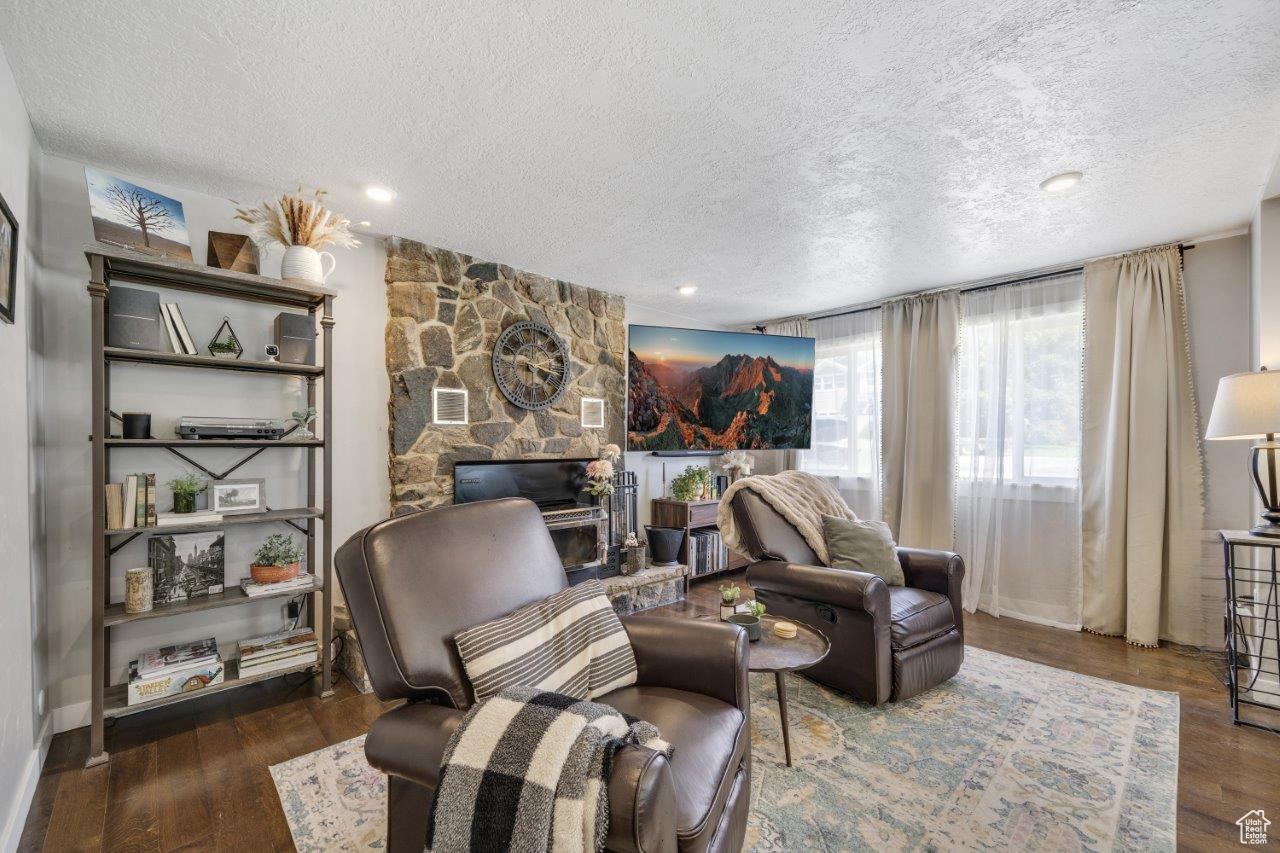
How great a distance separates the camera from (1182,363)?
121 inches

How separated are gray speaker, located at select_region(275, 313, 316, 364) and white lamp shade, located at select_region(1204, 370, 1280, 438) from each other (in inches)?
162

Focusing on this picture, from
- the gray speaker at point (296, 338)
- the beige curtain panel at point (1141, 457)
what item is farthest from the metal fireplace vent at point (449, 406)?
the beige curtain panel at point (1141, 457)

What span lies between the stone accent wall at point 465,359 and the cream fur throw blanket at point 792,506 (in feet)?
4.69

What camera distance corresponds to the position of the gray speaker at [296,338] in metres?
2.48

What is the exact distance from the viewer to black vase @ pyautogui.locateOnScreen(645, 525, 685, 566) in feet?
13.6

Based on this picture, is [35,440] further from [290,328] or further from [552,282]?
[552,282]

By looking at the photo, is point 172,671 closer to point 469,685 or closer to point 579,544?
point 469,685

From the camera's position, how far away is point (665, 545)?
4168mm

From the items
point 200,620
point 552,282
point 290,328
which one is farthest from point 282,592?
point 552,282

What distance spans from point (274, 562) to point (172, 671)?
0.52m

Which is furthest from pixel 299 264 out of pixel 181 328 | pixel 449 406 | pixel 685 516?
pixel 685 516

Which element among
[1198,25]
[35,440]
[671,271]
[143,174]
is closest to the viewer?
[1198,25]

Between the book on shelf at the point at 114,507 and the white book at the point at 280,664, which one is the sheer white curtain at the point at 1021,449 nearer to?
the white book at the point at 280,664

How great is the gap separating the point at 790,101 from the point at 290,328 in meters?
2.33
